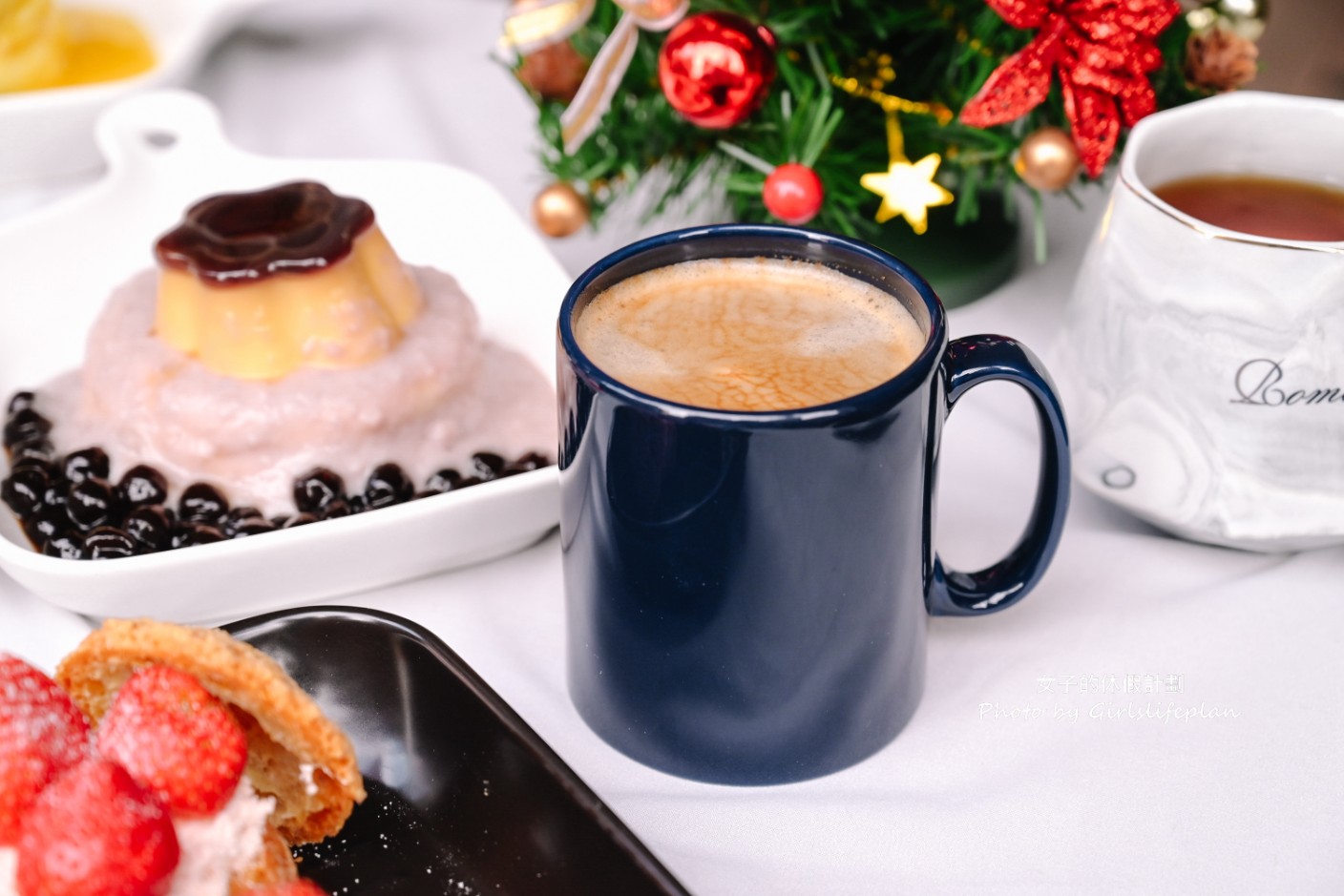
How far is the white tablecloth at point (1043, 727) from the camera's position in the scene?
58 centimetres

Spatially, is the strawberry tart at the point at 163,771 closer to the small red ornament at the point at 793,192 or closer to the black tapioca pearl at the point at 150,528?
the black tapioca pearl at the point at 150,528

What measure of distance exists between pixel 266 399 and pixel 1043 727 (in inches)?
19.1

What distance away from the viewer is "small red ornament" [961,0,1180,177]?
73 cm

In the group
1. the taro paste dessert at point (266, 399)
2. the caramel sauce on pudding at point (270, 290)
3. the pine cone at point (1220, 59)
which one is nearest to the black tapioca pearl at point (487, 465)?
the taro paste dessert at point (266, 399)

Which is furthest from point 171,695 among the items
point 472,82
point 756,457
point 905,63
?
point 472,82

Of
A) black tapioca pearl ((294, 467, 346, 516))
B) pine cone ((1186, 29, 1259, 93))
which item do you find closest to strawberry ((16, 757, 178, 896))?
black tapioca pearl ((294, 467, 346, 516))

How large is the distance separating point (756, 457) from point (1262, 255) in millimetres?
291

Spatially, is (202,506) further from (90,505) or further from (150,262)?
(150,262)

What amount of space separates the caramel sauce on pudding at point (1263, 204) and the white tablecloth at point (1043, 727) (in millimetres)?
124

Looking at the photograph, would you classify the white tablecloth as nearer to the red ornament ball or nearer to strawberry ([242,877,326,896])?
strawberry ([242,877,326,896])

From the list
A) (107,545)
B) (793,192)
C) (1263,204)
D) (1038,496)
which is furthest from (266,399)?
(1263,204)

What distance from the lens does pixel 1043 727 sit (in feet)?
2.12

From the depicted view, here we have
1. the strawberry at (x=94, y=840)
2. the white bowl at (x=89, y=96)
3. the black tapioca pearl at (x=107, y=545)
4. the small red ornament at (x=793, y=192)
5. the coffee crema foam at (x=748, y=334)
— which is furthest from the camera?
the white bowl at (x=89, y=96)

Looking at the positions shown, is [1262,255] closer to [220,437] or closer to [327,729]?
[327,729]
